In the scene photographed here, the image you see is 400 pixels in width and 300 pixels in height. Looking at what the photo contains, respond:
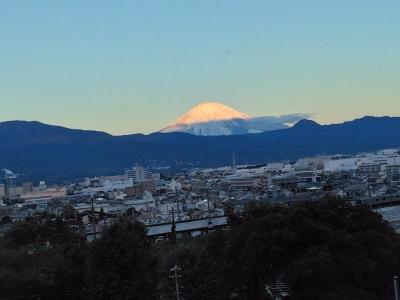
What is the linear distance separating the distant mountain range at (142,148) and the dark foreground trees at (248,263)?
11303 cm

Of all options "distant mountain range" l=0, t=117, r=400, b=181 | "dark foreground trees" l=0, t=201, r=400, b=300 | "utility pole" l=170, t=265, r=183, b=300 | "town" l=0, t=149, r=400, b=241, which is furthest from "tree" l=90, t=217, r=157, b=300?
"distant mountain range" l=0, t=117, r=400, b=181

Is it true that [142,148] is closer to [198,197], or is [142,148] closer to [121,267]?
[198,197]

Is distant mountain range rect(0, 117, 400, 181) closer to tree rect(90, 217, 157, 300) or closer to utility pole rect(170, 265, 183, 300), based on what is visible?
utility pole rect(170, 265, 183, 300)

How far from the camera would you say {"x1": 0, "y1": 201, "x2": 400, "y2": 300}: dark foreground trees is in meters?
9.61

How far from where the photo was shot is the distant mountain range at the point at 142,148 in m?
143

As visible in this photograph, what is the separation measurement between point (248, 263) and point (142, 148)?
150 m

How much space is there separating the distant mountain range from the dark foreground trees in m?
113

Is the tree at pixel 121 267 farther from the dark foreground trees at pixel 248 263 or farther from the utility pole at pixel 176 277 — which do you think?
the utility pole at pixel 176 277

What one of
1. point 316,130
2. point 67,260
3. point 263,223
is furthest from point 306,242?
point 316,130

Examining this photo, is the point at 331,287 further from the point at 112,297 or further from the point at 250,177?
the point at 250,177

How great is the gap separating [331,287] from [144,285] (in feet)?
9.35

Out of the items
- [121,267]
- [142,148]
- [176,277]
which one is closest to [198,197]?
[176,277]

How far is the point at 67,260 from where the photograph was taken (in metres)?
10.8

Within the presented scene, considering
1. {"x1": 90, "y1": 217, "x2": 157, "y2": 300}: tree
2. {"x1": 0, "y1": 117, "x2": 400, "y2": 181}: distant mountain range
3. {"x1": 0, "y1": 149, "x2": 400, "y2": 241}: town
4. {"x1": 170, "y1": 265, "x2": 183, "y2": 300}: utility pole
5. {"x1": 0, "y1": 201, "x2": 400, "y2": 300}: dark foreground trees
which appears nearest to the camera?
{"x1": 0, "y1": 201, "x2": 400, "y2": 300}: dark foreground trees
